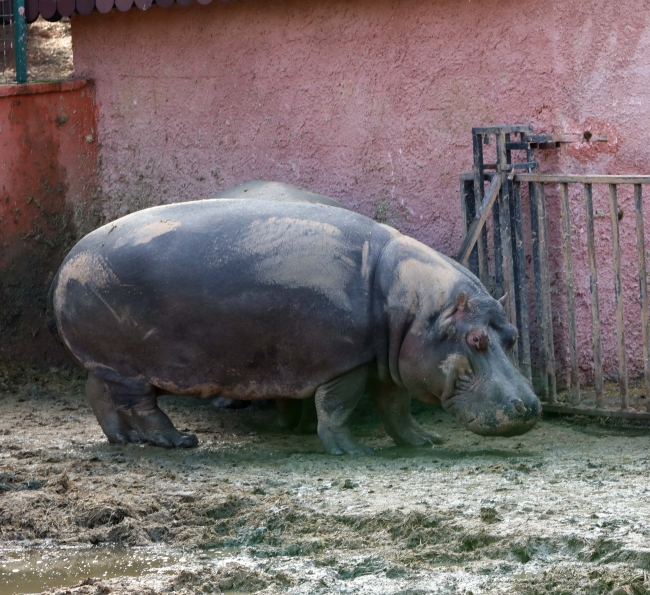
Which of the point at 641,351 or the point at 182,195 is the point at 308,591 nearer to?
the point at 641,351

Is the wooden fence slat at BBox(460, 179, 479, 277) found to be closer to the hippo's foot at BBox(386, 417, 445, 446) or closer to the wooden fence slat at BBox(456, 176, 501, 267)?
the wooden fence slat at BBox(456, 176, 501, 267)

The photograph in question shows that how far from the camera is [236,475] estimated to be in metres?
6.09

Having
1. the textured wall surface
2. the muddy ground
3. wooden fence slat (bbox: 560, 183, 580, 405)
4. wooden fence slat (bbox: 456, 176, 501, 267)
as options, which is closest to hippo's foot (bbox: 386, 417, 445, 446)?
the muddy ground

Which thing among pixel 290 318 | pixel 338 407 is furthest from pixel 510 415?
pixel 290 318

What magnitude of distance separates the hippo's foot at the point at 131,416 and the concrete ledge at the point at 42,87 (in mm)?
2991

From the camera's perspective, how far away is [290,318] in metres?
6.50

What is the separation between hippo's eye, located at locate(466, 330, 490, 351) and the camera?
628 centimetres

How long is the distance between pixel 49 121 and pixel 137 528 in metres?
4.74

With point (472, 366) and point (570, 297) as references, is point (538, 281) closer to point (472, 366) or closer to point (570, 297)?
point (570, 297)

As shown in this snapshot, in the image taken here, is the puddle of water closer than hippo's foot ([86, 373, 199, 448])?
Yes

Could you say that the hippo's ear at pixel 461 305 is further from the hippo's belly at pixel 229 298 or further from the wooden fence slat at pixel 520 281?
the wooden fence slat at pixel 520 281

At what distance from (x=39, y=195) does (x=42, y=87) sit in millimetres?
816

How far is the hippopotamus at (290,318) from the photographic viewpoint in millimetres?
6398

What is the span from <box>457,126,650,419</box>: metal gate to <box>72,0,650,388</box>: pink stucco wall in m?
0.24
